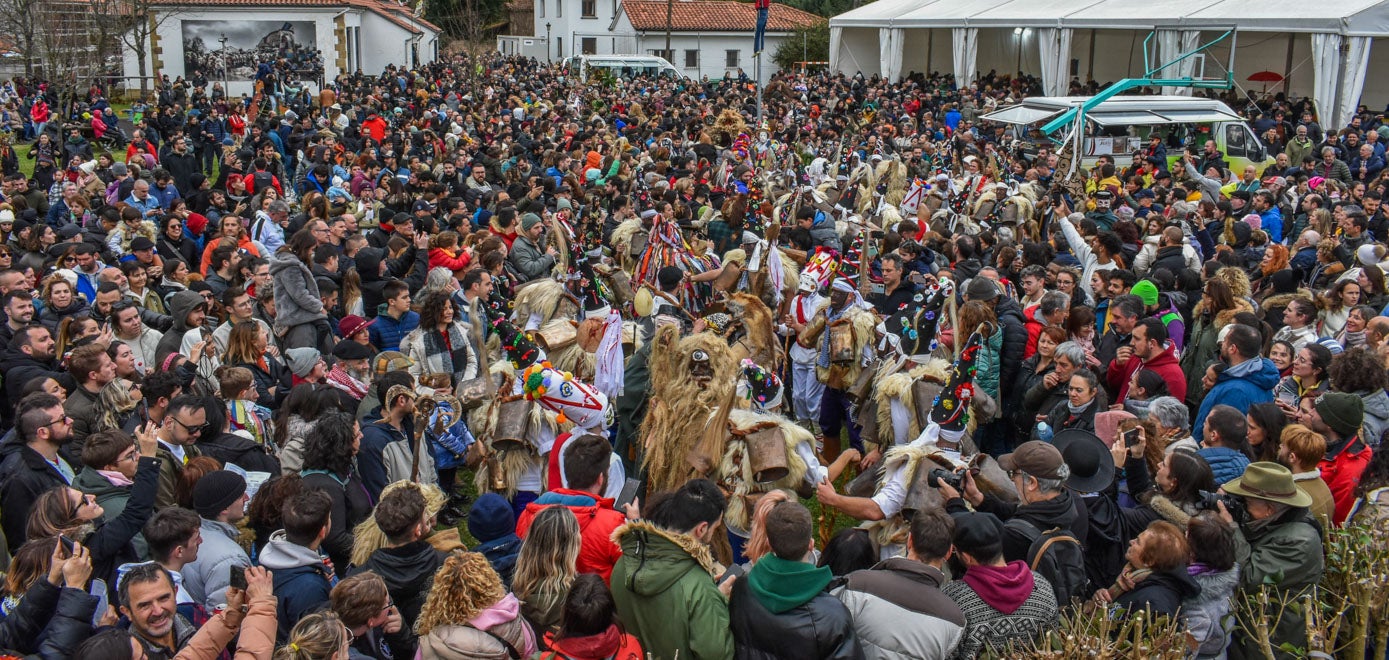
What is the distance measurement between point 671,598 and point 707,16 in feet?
189

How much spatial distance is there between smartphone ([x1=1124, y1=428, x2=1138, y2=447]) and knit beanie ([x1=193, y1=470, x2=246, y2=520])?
12.8 feet

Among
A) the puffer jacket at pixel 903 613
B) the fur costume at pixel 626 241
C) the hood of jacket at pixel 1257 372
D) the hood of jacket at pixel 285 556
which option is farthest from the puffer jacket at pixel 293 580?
the fur costume at pixel 626 241

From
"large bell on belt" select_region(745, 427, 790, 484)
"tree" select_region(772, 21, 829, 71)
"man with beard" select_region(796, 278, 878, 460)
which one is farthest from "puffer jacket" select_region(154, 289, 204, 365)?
"tree" select_region(772, 21, 829, 71)

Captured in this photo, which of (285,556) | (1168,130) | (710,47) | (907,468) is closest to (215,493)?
(285,556)

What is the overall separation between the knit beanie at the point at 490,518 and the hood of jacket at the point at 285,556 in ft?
2.05

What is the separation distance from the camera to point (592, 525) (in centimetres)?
416

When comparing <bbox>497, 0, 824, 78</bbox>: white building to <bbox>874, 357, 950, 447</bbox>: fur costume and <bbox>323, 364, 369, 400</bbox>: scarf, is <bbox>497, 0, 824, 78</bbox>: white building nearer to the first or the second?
<bbox>323, 364, 369, 400</bbox>: scarf

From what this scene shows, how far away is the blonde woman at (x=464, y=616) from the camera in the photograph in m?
3.43

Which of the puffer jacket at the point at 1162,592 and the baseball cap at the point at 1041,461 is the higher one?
the baseball cap at the point at 1041,461

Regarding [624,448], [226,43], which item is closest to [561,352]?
[624,448]

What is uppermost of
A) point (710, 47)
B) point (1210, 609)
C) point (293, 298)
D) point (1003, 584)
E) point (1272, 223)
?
point (710, 47)

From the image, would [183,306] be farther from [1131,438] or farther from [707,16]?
[707,16]

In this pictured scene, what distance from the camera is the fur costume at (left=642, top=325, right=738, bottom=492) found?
504 cm

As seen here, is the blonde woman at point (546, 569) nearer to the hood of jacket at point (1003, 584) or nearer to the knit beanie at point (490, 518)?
the knit beanie at point (490, 518)
